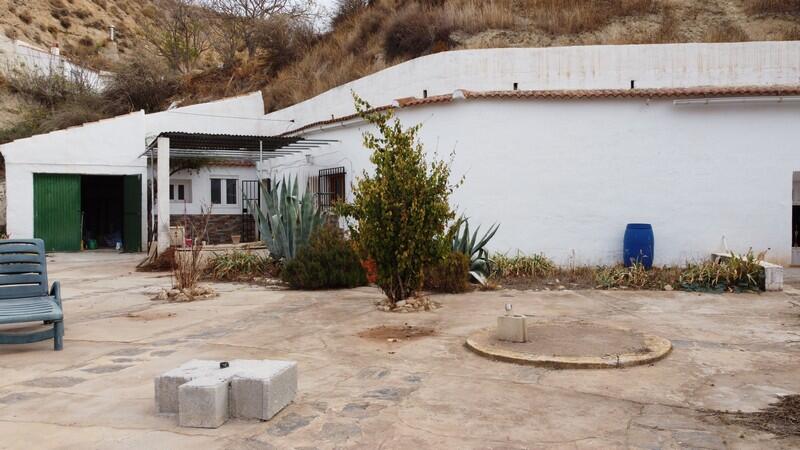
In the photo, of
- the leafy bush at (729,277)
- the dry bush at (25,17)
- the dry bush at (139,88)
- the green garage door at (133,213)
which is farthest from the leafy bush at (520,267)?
the dry bush at (25,17)

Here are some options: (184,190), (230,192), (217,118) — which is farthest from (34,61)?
(230,192)

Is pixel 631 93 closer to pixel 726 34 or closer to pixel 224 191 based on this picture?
pixel 726 34

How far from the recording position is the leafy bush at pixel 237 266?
11.9 metres

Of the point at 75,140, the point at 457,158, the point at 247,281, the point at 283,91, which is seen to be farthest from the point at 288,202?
the point at 283,91

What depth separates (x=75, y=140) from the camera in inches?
685

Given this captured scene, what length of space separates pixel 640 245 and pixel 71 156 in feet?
50.3

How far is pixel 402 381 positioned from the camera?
194 inches

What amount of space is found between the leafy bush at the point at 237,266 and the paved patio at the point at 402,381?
3183mm

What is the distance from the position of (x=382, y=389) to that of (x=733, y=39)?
594 inches

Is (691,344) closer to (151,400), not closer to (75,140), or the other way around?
(151,400)

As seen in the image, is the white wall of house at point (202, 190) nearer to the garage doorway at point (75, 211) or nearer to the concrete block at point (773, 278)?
the garage doorway at point (75, 211)

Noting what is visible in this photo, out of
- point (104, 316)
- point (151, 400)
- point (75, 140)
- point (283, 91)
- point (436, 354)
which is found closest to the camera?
point (151, 400)

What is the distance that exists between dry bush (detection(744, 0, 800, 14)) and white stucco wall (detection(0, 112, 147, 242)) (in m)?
18.1

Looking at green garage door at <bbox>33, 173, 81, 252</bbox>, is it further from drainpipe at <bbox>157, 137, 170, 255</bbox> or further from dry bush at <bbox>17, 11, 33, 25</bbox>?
dry bush at <bbox>17, 11, 33, 25</bbox>
